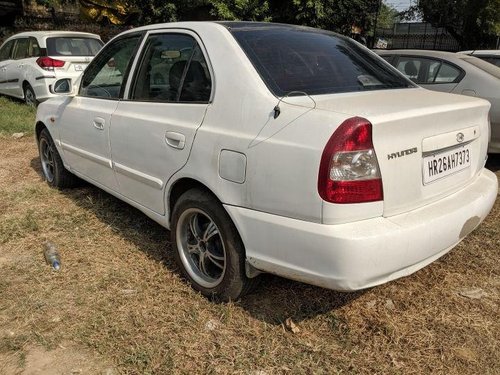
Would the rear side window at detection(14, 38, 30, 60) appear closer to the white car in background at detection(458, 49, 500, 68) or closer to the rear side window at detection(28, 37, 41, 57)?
the rear side window at detection(28, 37, 41, 57)

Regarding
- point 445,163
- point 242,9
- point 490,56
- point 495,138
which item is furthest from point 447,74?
point 242,9

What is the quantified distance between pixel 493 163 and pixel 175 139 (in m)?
4.78

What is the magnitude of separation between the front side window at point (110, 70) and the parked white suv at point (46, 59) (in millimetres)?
5424

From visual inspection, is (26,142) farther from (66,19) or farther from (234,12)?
(66,19)

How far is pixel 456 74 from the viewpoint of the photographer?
595cm

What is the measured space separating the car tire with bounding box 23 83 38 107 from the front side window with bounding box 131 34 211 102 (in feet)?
23.3

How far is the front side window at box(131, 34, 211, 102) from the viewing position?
290 centimetres

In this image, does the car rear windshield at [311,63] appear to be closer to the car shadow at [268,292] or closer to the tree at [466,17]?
the car shadow at [268,292]

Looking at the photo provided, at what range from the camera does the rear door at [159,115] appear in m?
2.87

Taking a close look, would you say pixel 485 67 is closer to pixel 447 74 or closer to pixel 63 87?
pixel 447 74

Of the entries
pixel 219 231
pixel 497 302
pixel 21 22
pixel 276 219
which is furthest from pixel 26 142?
pixel 21 22

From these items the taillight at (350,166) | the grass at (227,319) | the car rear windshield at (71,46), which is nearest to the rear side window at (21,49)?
the car rear windshield at (71,46)

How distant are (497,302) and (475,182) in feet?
2.42

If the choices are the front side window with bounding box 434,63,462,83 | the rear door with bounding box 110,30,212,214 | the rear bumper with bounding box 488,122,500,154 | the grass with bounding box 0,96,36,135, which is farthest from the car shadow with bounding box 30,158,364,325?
the grass with bounding box 0,96,36,135
